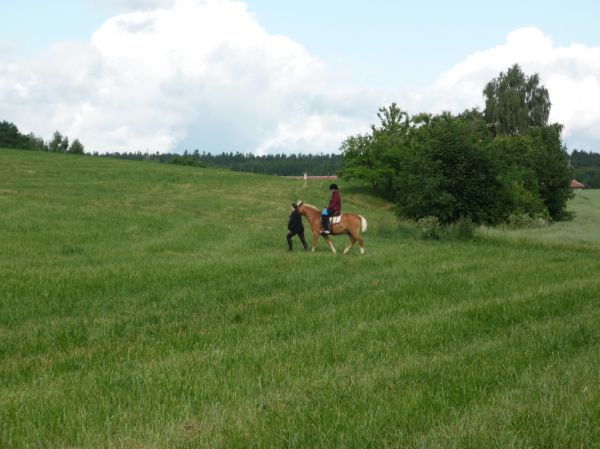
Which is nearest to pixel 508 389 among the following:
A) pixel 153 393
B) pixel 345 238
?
pixel 153 393

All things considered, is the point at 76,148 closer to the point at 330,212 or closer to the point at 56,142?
the point at 56,142

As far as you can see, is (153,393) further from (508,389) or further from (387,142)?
(387,142)

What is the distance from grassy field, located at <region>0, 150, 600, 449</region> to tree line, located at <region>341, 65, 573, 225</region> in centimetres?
1685

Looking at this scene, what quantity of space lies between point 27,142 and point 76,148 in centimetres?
1381

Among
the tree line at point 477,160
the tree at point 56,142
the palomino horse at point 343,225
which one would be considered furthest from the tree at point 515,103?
the tree at point 56,142

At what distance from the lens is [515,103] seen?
202ft

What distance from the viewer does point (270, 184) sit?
59.8m

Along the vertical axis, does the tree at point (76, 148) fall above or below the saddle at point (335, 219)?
above

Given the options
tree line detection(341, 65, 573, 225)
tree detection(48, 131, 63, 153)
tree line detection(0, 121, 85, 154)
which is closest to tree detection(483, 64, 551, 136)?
tree line detection(341, 65, 573, 225)

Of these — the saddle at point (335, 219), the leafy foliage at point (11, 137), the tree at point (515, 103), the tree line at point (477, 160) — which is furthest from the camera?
the leafy foliage at point (11, 137)

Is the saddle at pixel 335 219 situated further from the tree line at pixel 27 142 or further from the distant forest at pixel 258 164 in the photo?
the tree line at pixel 27 142

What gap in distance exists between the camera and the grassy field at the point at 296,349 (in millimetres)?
4801

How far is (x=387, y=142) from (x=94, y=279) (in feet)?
150

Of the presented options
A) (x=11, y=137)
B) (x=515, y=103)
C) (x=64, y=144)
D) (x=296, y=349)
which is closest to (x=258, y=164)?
(x=64, y=144)
